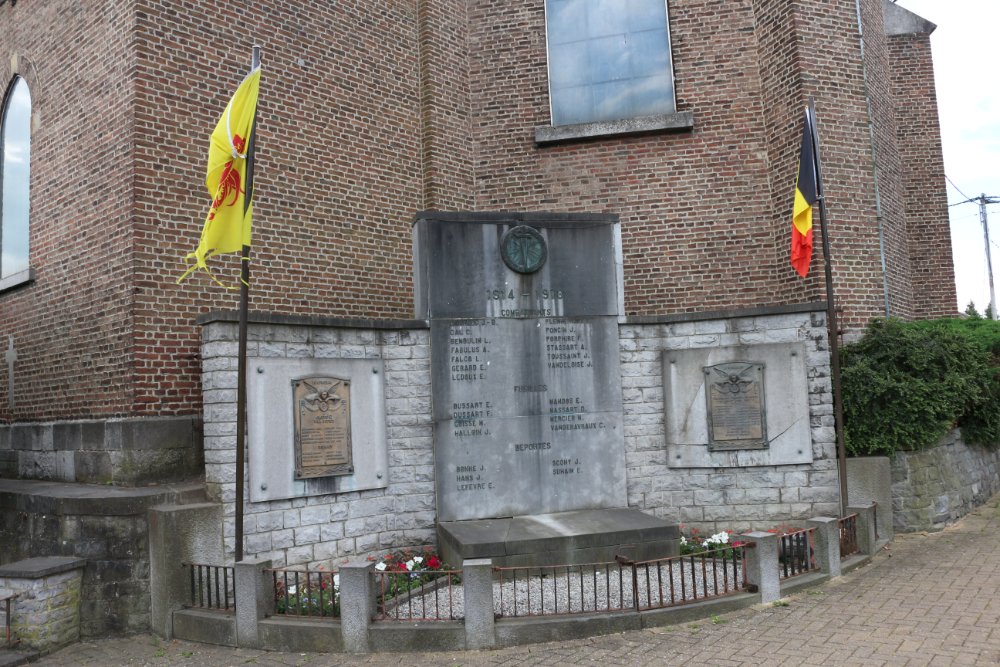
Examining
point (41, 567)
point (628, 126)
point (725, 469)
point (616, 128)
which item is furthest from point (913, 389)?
point (41, 567)

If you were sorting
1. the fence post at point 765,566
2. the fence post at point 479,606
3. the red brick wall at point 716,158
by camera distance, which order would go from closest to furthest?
the fence post at point 479,606 → the fence post at point 765,566 → the red brick wall at point 716,158

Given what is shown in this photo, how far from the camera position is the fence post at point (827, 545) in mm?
7324

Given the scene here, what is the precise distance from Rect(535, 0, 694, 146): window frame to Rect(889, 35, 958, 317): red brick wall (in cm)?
569

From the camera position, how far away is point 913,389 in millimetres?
9195

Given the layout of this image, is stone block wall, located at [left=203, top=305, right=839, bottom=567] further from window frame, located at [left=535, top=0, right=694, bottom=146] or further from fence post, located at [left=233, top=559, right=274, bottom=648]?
window frame, located at [left=535, top=0, right=694, bottom=146]

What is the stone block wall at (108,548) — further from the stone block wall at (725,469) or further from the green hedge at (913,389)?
the green hedge at (913,389)

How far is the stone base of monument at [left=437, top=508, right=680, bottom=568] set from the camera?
7504 millimetres

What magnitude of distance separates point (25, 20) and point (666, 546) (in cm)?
1113

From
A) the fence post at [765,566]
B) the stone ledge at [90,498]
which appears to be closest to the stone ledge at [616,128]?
the fence post at [765,566]

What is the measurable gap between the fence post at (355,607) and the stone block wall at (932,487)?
6.78m

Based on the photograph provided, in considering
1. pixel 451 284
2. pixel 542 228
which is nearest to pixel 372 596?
pixel 451 284

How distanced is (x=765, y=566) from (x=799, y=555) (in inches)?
36.7

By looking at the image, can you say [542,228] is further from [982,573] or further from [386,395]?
[982,573]

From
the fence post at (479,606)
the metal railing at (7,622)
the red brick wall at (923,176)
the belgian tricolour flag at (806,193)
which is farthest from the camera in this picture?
the red brick wall at (923,176)
